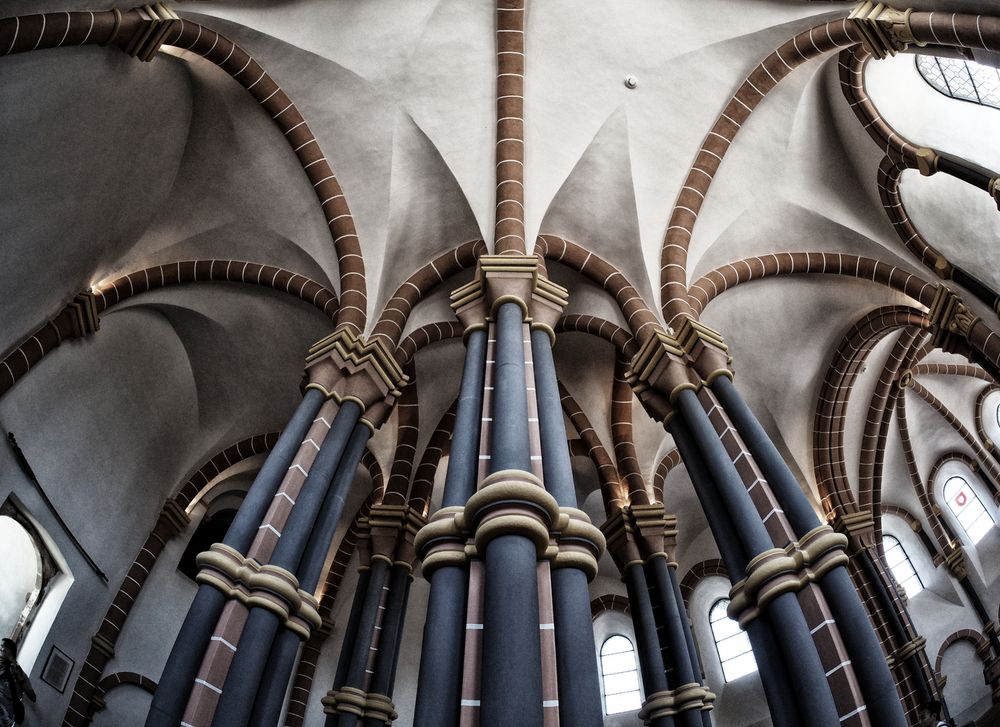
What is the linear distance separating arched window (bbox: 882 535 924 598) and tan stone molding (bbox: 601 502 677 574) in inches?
297

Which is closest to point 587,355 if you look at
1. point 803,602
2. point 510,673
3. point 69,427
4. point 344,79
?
point 344,79

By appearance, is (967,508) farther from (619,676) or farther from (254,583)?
(254,583)

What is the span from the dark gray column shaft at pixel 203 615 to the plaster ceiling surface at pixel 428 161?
292cm

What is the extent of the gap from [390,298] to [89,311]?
393cm

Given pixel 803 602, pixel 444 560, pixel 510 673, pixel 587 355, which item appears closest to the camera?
Result: pixel 510 673

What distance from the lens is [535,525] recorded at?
505 cm

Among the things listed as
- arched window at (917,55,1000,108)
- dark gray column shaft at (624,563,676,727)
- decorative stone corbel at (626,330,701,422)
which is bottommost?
dark gray column shaft at (624,563,676,727)

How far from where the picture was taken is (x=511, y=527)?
5.02 m

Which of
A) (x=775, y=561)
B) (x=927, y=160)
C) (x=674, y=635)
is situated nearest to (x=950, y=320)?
(x=927, y=160)

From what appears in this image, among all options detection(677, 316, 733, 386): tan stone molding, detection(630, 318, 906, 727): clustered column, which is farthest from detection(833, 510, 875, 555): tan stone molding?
detection(630, 318, 906, 727): clustered column

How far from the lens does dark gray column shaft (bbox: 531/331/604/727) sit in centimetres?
473

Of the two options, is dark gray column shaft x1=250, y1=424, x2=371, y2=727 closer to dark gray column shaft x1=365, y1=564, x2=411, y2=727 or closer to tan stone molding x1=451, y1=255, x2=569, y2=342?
dark gray column shaft x1=365, y1=564, x2=411, y2=727

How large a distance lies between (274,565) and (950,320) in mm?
8660

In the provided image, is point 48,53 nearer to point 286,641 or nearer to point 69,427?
point 69,427
